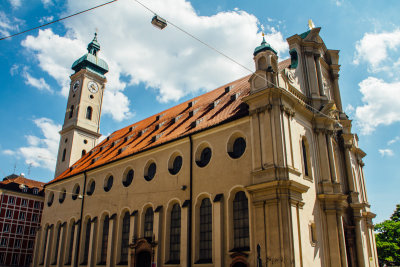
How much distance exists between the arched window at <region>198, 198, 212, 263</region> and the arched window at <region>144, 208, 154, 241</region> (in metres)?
4.68

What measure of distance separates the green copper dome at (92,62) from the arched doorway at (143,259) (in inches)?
1152

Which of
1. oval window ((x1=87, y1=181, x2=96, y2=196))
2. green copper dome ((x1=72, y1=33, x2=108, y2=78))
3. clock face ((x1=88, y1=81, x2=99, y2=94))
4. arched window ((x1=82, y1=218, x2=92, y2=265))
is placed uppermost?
green copper dome ((x1=72, y1=33, x2=108, y2=78))

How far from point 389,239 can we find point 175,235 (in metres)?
36.4

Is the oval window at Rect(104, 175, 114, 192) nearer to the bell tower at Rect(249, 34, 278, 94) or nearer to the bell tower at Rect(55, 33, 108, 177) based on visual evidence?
the bell tower at Rect(55, 33, 108, 177)

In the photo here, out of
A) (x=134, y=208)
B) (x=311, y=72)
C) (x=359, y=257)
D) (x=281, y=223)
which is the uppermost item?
(x=311, y=72)

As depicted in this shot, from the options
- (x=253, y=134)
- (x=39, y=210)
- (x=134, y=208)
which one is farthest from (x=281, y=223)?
(x=39, y=210)

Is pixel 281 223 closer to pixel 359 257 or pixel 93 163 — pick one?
pixel 359 257

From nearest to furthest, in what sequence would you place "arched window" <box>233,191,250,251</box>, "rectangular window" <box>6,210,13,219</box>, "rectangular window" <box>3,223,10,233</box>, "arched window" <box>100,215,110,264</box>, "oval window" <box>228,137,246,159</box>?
"arched window" <box>233,191,250,251</box>
"oval window" <box>228,137,246,159</box>
"arched window" <box>100,215,110,264</box>
"rectangular window" <box>3,223,10,233</box>
"rectangular window" <box>6,210,13,219</box>

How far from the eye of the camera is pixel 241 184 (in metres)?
19.9

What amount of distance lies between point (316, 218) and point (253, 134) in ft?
20.7

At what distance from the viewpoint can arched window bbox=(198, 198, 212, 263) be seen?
20.6 meters

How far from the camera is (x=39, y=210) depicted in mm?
47438

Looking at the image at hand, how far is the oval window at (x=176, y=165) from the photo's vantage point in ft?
80.2

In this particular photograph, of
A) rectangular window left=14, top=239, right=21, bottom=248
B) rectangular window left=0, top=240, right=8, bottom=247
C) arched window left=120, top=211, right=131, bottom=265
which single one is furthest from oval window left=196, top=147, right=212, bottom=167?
rectangular window left=14, top=239, right=21, bottom=248
